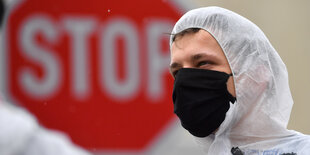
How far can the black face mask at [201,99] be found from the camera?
93.0 inches

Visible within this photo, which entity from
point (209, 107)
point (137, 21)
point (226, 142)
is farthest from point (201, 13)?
point (137, 21)

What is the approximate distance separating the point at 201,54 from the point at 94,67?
2.27 metres

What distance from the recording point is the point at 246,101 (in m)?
2.33

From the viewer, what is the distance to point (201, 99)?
2404 mm

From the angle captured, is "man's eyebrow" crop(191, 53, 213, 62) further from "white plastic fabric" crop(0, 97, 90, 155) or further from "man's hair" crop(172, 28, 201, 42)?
"white plastic fabric" crop(0, 97, 90, 155)

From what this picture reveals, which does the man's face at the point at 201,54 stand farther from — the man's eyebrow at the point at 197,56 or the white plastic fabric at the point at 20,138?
the white plastic fabric at the point at 20,138

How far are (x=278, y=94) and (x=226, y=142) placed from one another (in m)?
0.30

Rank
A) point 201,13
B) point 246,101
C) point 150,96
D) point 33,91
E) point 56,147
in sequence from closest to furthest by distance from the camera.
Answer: point 56,147, point 246,101, point 201,13, point 33,91, point 150,96

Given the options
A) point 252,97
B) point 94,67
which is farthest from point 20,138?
point 94,67

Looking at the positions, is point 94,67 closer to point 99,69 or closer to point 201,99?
point 99,69

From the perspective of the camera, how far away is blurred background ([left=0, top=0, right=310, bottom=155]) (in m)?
4.34

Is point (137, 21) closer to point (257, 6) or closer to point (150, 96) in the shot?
point (150, 96)

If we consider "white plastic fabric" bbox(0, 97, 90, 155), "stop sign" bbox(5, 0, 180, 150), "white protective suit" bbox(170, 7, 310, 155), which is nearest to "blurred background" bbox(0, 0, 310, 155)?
"stop sign" bbox(5, 0, 180, 150)

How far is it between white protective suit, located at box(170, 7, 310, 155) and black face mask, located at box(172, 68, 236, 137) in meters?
0.04
